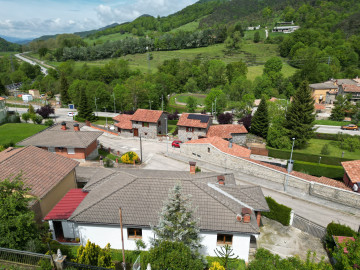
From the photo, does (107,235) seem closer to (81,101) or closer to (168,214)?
(168,214)

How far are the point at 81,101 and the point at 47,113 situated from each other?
10.1m

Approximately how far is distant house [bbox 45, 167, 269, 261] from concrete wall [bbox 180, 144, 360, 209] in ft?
40.2

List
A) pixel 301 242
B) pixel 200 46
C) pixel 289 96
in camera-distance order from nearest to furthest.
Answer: pixel 301 242
pixel 289 96
pixel 200 46

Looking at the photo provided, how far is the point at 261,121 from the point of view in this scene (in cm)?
5319

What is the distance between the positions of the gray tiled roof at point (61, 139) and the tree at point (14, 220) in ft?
70.8

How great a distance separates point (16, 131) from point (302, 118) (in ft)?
196

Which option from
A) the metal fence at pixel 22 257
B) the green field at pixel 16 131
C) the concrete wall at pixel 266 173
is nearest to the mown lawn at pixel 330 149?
the concrete wall at pixel 266 173

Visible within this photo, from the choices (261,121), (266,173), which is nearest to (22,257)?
(266,173)

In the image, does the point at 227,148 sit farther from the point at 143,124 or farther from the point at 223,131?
the point at 143,124

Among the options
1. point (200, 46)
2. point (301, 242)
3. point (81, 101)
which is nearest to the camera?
point (301, 242)

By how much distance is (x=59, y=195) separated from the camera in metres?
24.0

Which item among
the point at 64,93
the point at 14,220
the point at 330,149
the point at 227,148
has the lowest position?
the point at 330,149

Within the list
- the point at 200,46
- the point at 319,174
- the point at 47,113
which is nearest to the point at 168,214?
the point at 319,174

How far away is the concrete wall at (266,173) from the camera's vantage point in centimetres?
2798
